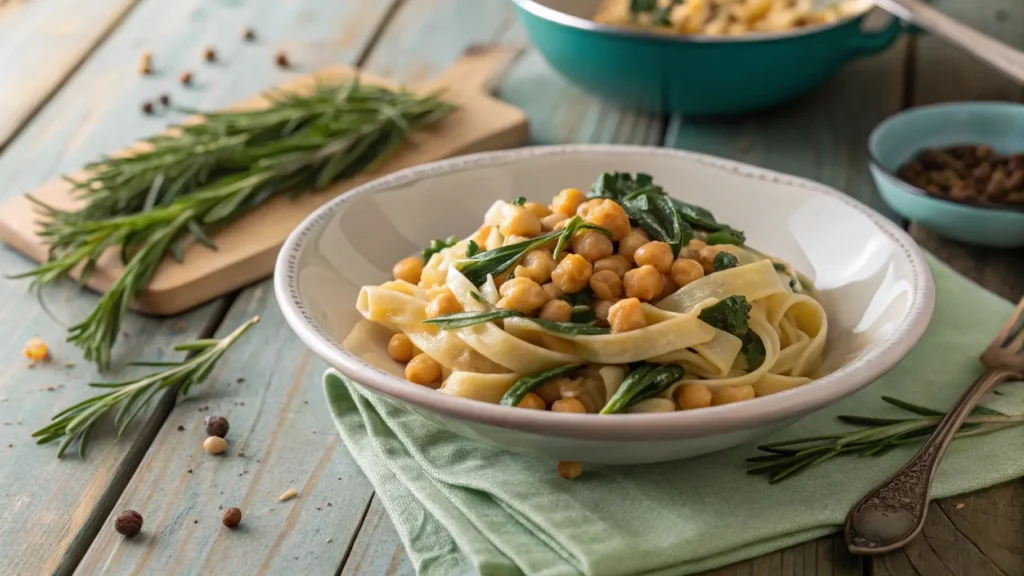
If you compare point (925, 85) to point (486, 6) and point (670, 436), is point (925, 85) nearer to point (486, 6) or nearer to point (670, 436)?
point (486, 6)

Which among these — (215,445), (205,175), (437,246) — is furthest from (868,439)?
(205,175)

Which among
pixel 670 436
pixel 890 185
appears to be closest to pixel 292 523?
pixel 670 436

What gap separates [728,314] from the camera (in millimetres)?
2711

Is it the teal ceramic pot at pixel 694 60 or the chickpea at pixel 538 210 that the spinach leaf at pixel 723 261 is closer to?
the chickpea at pixel 538 210

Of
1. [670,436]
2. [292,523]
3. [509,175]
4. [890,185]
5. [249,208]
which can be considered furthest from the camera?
[249,208]

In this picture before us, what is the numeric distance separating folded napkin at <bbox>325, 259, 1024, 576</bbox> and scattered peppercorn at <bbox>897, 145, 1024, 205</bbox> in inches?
45.0

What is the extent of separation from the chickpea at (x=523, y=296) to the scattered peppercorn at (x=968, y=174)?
1.78 metres

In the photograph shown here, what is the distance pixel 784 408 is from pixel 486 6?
4.42 m

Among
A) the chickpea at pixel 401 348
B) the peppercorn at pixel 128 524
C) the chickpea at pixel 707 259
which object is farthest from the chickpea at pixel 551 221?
the peppercorn at pixel 128 524

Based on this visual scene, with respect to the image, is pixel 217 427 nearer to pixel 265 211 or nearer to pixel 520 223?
pixel 520 223

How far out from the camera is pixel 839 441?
105 inches

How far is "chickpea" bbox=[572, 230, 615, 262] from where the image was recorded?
9.00 ft

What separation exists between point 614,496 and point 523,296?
1.76 feet

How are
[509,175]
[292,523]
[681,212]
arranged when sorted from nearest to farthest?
[292,523] → [681,212] → [509,175]
